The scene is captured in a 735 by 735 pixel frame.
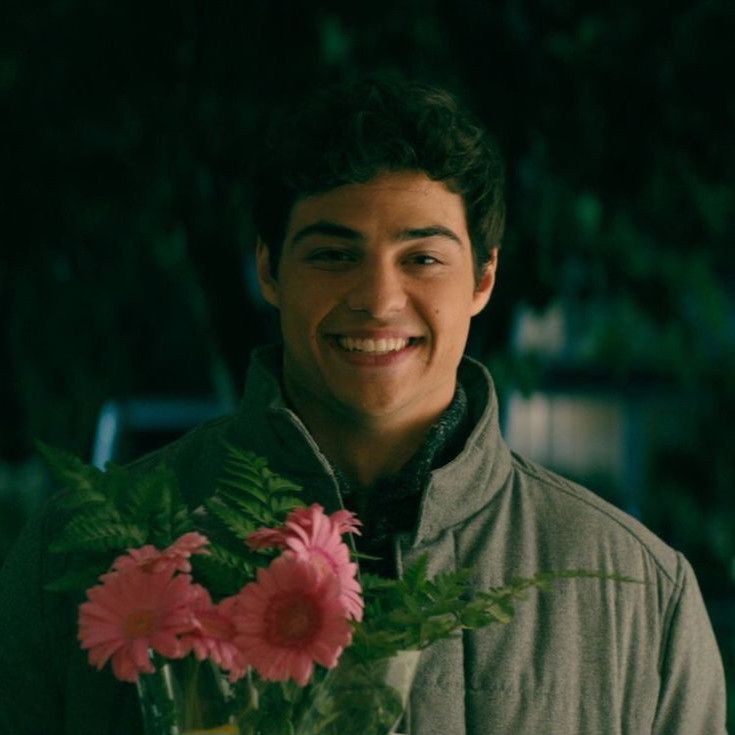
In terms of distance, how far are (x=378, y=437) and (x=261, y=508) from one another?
0.55 metres

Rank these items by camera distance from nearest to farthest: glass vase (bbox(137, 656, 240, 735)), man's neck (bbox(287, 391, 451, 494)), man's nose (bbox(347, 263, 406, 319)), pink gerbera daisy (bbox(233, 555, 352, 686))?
pink gerbera daisy (bbox(233, 555, 352, 686))
glass vase (bbox(137, 656, 240, 735))
man's nose (bbox(347, 263, 406, 319))
man's neck (bbox(287, 391, 451, 494))

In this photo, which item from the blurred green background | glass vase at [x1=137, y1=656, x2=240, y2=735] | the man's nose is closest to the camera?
glass vase at [x1=137, y1=656, x2=240, y2=735]

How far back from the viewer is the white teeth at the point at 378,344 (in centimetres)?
216

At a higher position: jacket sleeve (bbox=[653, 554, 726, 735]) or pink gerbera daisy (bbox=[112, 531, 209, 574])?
pink gerbera daisy (bbox=[112, 531, 209, 574])

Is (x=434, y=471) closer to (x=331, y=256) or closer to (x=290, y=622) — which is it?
(x=331, y=256)

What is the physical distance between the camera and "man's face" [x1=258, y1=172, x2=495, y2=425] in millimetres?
2170

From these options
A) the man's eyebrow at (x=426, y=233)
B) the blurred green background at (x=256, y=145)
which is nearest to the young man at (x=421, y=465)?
the man's eyebrow at (x=426, y=233)

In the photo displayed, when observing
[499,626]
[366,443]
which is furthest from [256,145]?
[499,626]

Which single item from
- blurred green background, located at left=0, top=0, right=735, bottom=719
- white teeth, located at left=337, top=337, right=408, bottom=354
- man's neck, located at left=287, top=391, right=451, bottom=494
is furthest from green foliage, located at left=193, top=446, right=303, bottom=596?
blurred green background, located at left=0, top=0, right=735, bottom=719

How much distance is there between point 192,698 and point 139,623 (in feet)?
0.39

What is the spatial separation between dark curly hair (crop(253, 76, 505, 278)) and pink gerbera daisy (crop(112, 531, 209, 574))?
2.35 feet

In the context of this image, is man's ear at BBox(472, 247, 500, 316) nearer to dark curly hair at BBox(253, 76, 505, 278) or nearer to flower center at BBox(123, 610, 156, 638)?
dark curly hair at BBox(253, 76, 505, 278)

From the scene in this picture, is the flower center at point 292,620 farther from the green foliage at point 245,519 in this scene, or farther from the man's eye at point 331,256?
the man's eye at point 331,256

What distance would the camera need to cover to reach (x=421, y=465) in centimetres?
230
